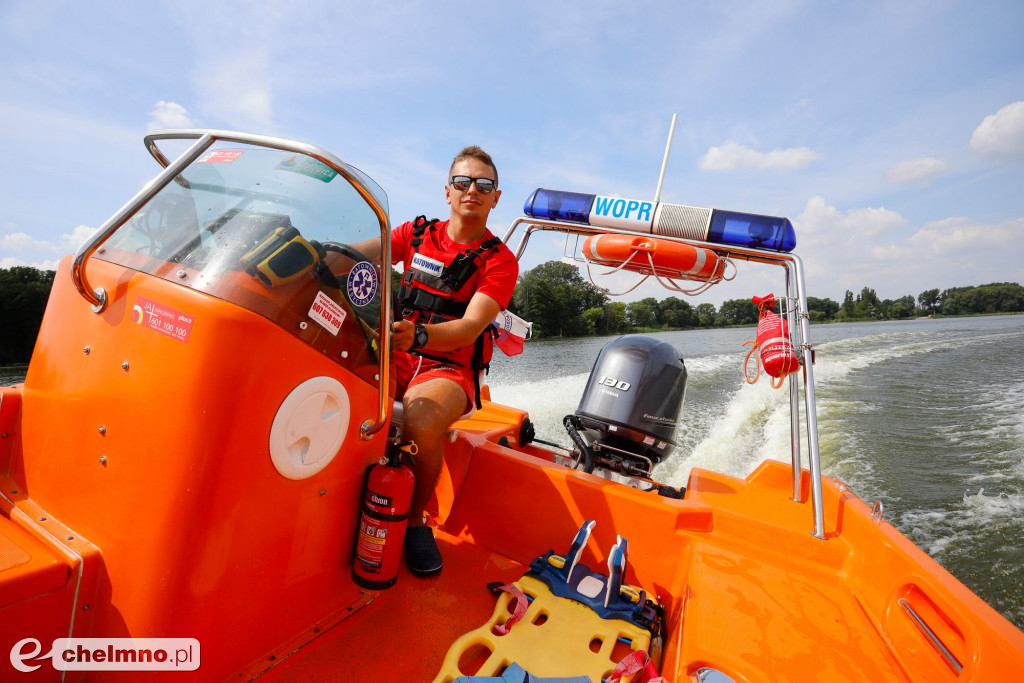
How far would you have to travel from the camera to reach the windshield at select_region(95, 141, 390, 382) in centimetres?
126

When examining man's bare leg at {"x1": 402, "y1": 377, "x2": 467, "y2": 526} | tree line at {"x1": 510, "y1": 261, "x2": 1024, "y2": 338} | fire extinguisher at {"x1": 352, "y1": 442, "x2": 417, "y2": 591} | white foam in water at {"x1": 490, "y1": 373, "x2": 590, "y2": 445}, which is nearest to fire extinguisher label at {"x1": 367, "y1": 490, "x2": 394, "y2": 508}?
fire extinguisher at {"x1": 352, "y1": 442, "x2": 417, "y2": 591}

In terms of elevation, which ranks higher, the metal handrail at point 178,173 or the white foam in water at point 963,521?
the metal handrail at point 178,173

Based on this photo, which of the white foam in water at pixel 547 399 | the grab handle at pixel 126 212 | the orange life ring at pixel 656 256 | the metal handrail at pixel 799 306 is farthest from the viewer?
the white foam in water at pixel 547 399

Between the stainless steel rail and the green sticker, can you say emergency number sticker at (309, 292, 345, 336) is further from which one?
the stainless steel rail

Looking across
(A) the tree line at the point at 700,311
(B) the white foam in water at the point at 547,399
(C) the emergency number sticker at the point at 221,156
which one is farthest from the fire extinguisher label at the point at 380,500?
(A) the tree line at the point at 700,311

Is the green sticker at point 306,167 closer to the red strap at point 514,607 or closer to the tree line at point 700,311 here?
the red strap at point 514,607

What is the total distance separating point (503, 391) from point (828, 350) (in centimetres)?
974

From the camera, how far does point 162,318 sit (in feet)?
3.94

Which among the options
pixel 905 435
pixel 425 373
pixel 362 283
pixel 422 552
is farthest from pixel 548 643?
pixel 905 435

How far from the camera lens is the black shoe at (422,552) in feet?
6.18

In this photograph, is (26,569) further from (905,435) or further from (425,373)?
(905,435)

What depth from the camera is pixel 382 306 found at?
1.53 meters

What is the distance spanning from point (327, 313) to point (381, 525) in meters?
0.64

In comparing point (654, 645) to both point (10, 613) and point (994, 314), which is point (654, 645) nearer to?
point (10, 613)
